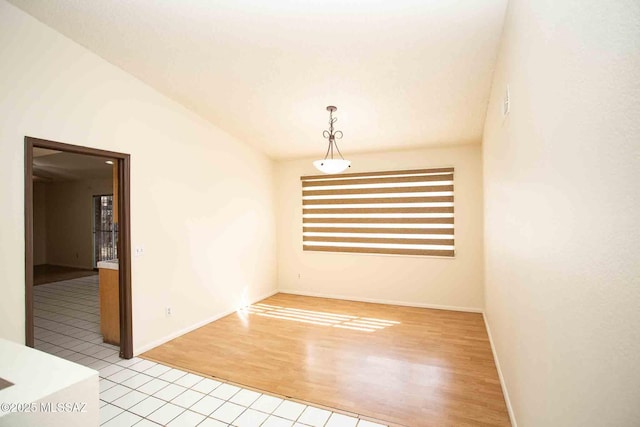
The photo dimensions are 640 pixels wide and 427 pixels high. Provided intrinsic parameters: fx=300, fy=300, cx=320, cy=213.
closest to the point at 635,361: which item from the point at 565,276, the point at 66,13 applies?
the point at 565,276

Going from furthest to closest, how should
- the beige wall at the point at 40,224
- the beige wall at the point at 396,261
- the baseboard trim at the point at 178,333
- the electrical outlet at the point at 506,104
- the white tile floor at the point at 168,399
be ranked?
the beige wall at the point at 40,224 < the beige wall at the point at 396,261 < the baseboard trim at the point at 178,333 < the white tile floor at the point at 168,399 < the electrical outlet at the point at 506,104

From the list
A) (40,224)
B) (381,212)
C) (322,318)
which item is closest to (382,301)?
(322,318)

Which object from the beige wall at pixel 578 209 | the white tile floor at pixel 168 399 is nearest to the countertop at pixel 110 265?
the white tile floor at pixel 168 399

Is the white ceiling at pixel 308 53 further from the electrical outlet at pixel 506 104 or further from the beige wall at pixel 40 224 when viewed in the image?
the beige wall at pixel 40 224

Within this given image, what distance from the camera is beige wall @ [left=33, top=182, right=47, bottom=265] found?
9203mm

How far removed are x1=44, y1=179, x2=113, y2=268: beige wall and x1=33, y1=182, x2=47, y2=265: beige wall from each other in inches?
4.4

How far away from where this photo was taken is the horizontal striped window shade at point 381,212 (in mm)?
4836

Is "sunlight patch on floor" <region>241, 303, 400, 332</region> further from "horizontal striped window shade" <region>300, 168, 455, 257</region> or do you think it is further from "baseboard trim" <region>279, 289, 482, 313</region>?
"horizontal striped window shade" <region>300, 168, 455, 257</region>

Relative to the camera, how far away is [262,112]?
400 centimetres

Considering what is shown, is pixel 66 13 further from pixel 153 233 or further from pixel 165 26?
pixel 153 233

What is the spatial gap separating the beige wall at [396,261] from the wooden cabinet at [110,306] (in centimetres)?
298

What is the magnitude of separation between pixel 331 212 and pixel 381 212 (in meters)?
0.94

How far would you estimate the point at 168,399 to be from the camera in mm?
2533

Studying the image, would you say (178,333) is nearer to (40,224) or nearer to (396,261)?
(396,261)
